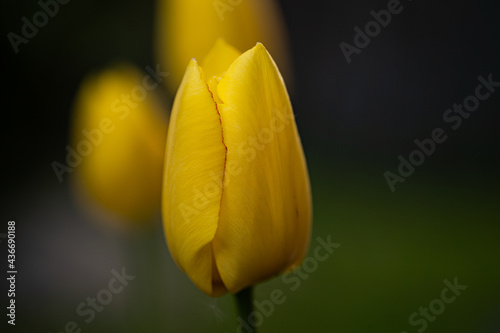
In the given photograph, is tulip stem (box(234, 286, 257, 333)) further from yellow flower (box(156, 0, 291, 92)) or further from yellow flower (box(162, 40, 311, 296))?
yellow flower (box(156, 0, 291, 92))

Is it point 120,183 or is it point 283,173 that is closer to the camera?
point 283,173

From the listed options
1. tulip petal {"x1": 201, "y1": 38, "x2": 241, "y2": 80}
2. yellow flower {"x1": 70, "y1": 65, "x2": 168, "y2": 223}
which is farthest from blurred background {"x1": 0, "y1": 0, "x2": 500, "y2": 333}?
tulip petal {"x1": 201, "y1": 38, "x2": 241, "y2": 80}

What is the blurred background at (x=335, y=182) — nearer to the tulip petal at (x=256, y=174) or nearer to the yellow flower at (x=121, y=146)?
the yellow flower at (x=121, y=146)

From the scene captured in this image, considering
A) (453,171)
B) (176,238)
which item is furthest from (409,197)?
(176,238)

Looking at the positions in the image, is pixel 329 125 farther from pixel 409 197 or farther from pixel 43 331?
pixel 43 331

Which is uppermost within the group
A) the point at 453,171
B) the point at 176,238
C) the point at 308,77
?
the point at 308,77

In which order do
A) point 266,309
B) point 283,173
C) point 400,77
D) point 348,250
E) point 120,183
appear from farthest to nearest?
point 400,77
point 348,250
point 266,309
point 120,183
point 283,173
